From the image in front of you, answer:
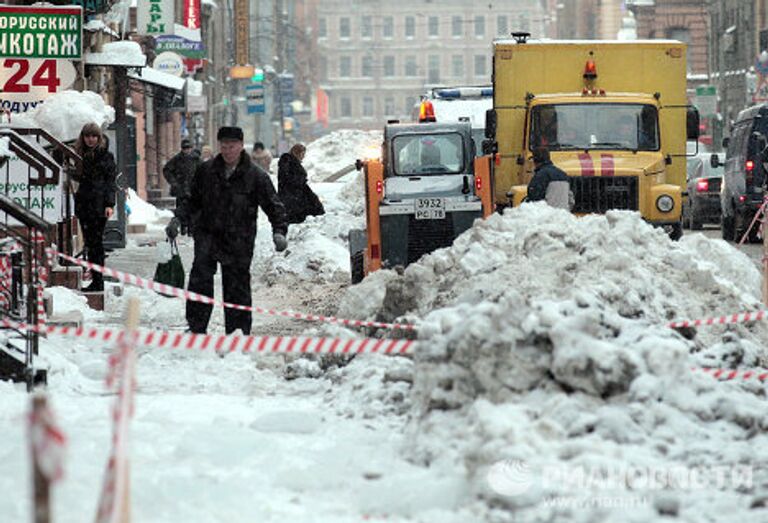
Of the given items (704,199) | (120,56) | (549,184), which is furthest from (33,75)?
(704,199)

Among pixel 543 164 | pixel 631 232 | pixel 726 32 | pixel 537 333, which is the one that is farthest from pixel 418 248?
pixel 726 32

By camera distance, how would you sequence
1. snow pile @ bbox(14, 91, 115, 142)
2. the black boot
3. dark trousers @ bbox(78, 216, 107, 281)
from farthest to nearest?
1. snow pile @ bbox(14, 91, 115, 142)
2. dark trousers @ bbox(78, 216, 107, 281)
3. the black boot

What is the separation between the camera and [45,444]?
4.82 m

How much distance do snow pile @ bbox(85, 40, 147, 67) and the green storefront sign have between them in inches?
362

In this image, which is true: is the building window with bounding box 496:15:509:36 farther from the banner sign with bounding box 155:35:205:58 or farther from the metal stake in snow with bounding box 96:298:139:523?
the metal stake in snow with bounding box 96:298:139:523

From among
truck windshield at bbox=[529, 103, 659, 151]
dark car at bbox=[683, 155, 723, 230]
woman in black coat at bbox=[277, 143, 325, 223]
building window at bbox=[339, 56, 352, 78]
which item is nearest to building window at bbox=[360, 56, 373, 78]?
building window at bbox=[339, 56, 352, 78]

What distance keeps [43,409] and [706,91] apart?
208ft

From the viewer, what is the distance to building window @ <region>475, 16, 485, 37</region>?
172 m

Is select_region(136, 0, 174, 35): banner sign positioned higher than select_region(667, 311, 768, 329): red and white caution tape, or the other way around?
select_region(136, 0, 174, 35): banner sign

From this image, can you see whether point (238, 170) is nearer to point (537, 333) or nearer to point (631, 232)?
point (631, 232)

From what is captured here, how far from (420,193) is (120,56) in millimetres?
12695

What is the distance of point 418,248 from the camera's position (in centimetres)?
1881

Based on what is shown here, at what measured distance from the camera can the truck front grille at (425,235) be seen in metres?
18.8

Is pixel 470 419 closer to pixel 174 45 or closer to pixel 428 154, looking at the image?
pixel 428 154
